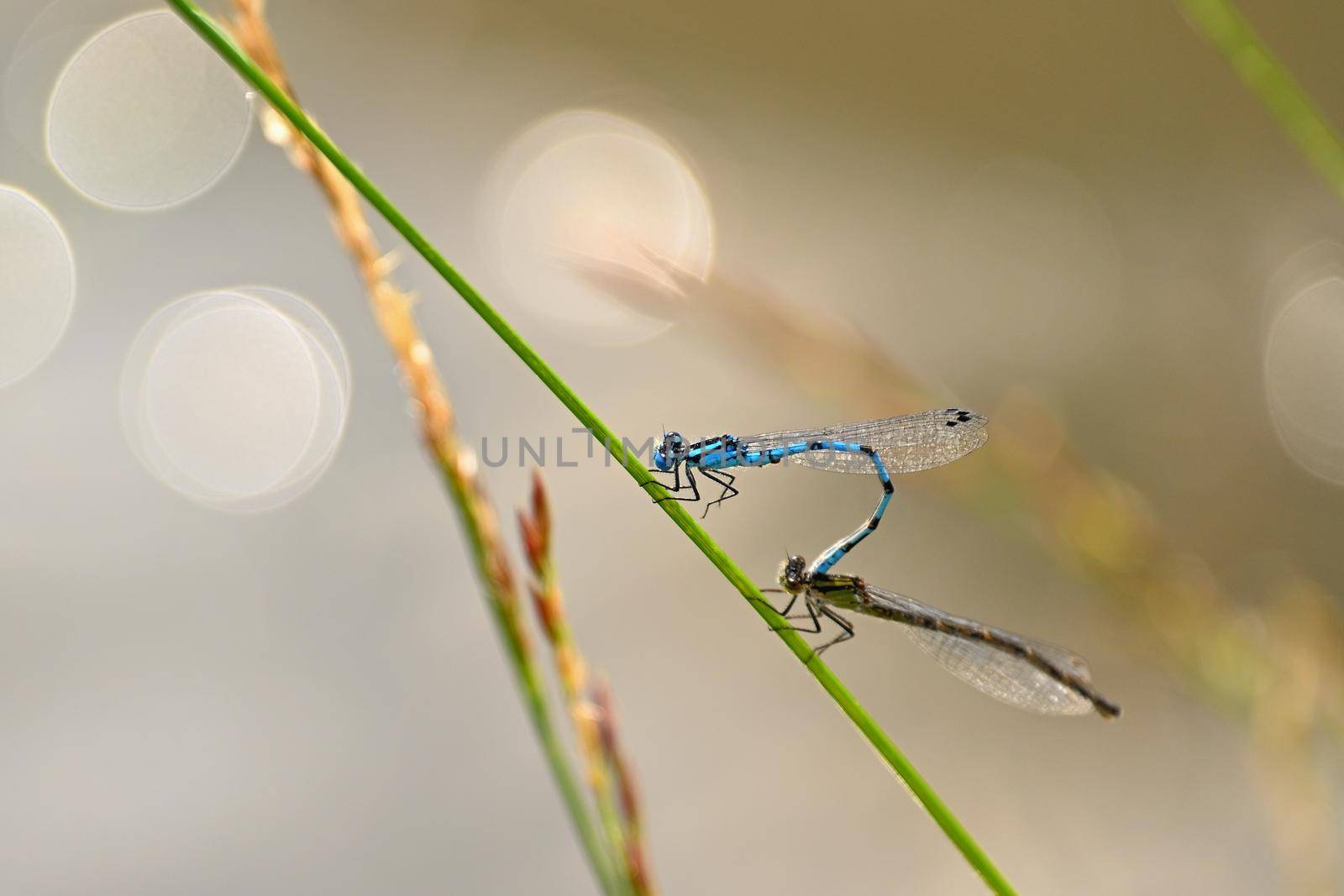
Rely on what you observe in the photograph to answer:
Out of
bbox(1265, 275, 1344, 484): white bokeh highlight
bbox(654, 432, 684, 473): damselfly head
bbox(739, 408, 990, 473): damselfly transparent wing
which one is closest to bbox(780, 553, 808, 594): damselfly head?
bbox(739, 408, 990, 473): damselfly transparent wing

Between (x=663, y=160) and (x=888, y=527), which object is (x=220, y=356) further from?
(x=888, y=527)

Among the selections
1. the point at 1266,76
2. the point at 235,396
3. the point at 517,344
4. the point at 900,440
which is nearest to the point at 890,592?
the point at 900,440

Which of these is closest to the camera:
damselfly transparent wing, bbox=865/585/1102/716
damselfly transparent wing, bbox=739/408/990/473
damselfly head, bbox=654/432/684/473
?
damselfly transparent wing, bbox=865/585/1102/716

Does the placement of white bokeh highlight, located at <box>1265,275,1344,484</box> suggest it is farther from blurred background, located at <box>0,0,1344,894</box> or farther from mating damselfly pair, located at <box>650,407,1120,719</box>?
mating damselfly pair, located at <box>650,407,1120,719</box>

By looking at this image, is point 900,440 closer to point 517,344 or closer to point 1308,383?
point 517,344

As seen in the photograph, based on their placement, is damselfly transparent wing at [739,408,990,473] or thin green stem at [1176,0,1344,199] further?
damselfly transparent wing at [739,408,990,473]

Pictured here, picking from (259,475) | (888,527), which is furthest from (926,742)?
(259,475)
